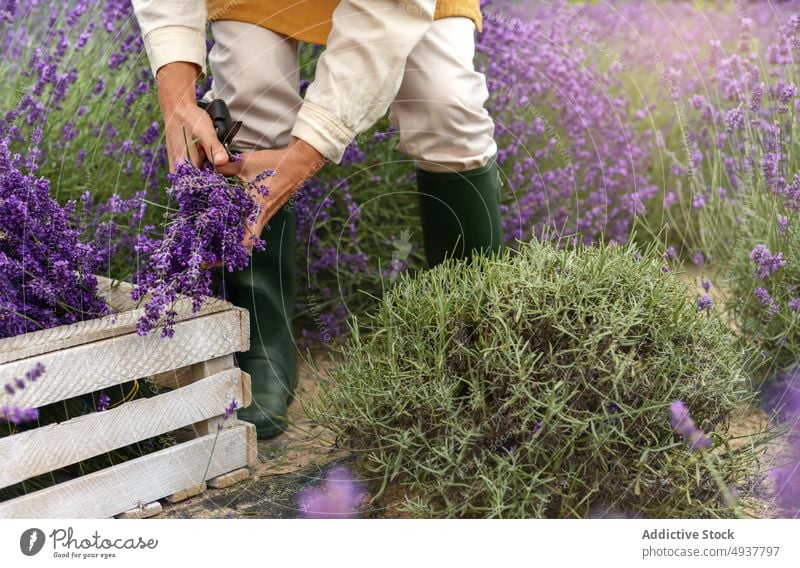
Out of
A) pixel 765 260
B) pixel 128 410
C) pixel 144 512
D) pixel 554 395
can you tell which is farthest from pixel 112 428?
pixel 765 260

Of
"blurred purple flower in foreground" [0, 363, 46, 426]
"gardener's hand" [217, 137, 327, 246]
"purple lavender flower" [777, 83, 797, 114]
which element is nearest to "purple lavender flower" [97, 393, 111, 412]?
"blurred purple flower in foreground" [0, 363, 46, 426]

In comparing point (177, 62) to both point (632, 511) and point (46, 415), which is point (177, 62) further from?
point (632, 511)

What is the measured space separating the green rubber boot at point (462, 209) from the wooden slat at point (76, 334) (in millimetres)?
633

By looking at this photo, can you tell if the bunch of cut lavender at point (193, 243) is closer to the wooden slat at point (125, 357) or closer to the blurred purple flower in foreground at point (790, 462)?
the wooden slat at point (125, 357)

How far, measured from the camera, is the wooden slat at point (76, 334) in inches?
52.4

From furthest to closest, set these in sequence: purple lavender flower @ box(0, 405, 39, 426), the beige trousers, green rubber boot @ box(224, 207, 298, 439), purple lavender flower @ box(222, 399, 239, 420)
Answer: green rubber boot @ box(224, 207, 298, 439)
the beige trousers
purple lavender flower @ box(222, 399, 239, 420)
purple lavender flower @ box(0, 405, 39, 426)

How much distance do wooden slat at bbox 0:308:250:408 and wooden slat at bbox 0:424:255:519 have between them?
0.53ft

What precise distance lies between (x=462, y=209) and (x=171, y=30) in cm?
74

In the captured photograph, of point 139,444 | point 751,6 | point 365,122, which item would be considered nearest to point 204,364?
point 139,444

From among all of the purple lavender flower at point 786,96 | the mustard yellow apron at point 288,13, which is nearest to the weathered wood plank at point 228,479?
the mustard yellow apron at point 288,13

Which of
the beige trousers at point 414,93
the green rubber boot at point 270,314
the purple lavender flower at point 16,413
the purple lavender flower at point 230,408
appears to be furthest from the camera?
the green rubber boot at point 270,314

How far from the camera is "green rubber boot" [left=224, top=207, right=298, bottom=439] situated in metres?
1.91

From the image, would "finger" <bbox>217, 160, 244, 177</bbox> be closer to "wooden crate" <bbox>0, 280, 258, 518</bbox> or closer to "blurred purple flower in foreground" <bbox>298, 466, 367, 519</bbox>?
"wooden crate" <bbox>0, 280, 258, 518</bbox>

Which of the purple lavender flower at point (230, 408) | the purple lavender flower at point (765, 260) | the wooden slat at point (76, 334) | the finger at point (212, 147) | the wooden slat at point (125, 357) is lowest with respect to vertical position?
the purple lavender flower at point (230, 408)
